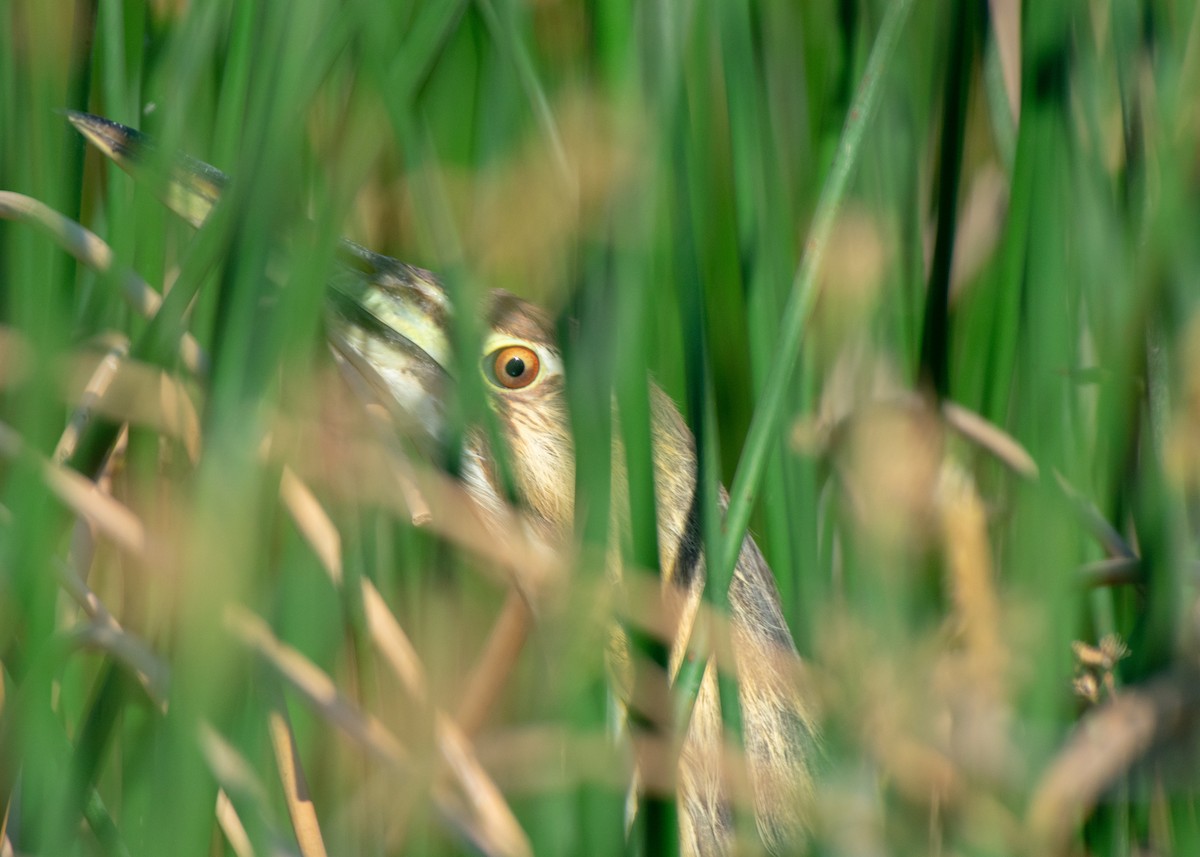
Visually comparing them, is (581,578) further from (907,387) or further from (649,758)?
(907,387)

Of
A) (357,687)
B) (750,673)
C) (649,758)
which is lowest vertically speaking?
(357,687)

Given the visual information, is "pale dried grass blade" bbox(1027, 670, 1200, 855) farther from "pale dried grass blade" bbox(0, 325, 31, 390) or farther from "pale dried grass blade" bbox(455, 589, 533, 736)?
"pale dried grass blade" bbox(0, 325, 31, 390)

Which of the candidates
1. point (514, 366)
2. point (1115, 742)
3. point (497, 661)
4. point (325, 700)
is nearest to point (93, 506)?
point (325, 700)

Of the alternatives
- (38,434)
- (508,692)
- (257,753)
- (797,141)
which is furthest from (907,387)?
(38,434)

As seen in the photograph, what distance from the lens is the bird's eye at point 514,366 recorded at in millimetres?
1158

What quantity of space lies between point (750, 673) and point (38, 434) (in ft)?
2.09

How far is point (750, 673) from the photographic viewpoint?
1058mm

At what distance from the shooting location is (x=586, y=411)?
601 mm

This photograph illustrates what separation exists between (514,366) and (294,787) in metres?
0.46

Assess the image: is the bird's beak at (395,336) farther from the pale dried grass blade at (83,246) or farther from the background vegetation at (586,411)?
the pale dried grass blade at (83,246)

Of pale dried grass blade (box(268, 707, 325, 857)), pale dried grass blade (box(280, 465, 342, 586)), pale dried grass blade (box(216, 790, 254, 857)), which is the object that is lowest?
pale dried grass blade (box(216, 790, 254, 857))

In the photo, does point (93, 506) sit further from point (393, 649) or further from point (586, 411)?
point (586, 411)

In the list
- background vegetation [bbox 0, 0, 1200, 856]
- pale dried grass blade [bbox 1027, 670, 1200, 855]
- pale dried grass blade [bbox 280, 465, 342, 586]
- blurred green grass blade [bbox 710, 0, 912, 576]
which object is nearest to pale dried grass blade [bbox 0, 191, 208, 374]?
background vegetation [bbox 0, 0, 1200, 856]

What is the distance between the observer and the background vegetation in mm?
639
